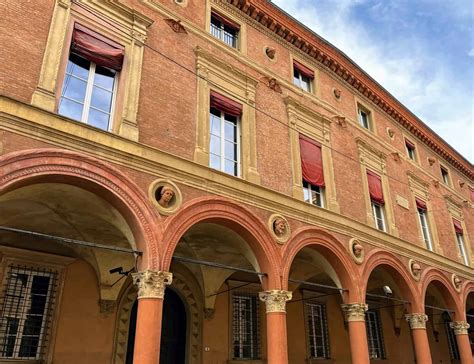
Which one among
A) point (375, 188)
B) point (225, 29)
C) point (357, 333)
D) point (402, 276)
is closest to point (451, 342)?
point (402, 276)

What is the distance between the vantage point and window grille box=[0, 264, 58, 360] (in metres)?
8.41

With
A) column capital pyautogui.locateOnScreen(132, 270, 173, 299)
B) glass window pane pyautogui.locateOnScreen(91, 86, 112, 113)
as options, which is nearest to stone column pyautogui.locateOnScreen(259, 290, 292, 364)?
column capital pyautogui.locateOnScreen(132, 270, 173, 299)

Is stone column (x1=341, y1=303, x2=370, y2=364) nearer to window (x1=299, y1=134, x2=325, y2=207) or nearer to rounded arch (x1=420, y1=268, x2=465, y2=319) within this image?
window (x1=299, y1=134, x2=325, y2=207)

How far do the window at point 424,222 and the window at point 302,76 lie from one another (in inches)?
259

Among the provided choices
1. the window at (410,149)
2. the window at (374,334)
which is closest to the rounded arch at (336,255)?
the window at (374,334)

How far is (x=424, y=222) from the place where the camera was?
52.6 ft

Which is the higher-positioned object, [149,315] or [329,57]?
[329,57]

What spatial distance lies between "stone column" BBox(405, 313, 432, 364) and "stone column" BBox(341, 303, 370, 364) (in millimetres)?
2866

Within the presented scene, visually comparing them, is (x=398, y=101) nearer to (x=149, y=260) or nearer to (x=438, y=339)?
(x=438, y=339)

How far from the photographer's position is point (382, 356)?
15750mm

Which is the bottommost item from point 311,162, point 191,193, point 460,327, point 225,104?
point 460,327

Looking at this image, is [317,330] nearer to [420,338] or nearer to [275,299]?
[420,338]

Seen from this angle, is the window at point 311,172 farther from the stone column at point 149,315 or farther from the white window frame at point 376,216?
the stone column at point 149,315

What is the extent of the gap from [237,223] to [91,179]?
316 cm
